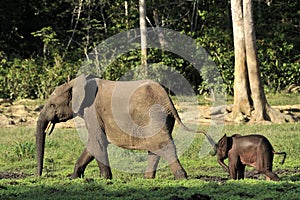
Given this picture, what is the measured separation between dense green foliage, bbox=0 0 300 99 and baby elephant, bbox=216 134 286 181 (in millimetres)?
15879

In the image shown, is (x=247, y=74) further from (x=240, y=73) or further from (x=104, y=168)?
(x=104, y=168)

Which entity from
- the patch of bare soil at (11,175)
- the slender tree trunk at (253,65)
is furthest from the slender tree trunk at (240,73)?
the patch of bare soil at (11,175)

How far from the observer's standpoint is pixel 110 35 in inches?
1086

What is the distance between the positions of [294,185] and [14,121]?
42.0ft

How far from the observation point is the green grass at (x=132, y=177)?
26.5 feet

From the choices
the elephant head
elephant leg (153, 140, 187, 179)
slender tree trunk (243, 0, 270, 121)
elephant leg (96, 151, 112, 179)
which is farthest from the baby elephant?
slender tree trunk (243, 0, 270, 121)

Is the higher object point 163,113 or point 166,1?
point 166,1

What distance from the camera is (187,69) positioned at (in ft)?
88.6

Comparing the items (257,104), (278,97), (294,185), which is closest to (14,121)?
(257,104)

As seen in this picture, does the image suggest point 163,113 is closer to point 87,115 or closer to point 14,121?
point 87,115

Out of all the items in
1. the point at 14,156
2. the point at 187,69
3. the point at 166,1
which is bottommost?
the point at 14,156

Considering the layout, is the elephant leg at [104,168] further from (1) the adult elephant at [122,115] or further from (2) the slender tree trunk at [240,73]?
(2) the slender tree trunk at [240,73]

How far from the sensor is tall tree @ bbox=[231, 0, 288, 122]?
18875 mm

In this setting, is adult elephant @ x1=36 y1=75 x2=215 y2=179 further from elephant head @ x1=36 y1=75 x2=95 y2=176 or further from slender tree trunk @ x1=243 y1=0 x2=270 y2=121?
slender tree trunk @ x1=243 y1=0 x2=270 y2=121
